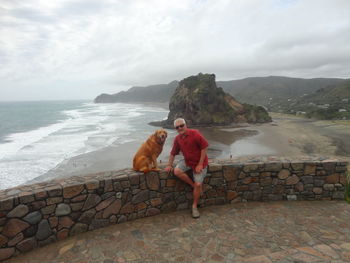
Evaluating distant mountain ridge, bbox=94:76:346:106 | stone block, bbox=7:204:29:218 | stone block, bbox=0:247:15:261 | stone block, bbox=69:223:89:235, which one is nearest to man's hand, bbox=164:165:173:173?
stone block, bbox=69:223:89:235

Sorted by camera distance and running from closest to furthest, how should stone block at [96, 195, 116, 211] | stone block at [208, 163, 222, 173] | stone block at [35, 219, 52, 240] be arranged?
stone block at [35, 219, 52, 240] → stone block at [96, 195, 116, 211] → stone block at [208, 163, 222, 173]

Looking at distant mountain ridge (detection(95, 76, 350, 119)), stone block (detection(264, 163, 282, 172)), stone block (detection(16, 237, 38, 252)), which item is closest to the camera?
stone block (detection(16, 237, 38, 252))

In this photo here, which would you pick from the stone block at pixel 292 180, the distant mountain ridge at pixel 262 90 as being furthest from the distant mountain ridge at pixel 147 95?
the stone block at pixel 292 180

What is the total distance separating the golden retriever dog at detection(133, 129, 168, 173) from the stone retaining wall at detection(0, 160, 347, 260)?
0.41 ft

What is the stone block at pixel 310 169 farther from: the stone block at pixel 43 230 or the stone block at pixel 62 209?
the stone block at pixel 43 230

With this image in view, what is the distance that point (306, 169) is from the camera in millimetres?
4582

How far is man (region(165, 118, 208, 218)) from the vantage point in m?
4.09

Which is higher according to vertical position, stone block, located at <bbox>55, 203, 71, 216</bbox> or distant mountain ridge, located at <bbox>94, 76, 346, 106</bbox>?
A: distant mountain ridge, located at <bbox>94, 76, 346, 106</bbox>

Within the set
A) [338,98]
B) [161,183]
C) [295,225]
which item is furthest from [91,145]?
[338,98]

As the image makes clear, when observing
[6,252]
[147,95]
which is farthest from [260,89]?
[6,252]

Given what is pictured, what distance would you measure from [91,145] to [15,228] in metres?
18.7

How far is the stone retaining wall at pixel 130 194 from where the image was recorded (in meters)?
3.30

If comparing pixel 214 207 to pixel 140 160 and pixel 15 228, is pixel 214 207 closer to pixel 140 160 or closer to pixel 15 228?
pixel 140 160

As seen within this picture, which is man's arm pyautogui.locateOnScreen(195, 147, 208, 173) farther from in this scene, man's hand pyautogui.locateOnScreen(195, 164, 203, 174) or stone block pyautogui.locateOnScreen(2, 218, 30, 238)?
stone block pyautogui.locateOnScreen(2, 218, 30, 238)
